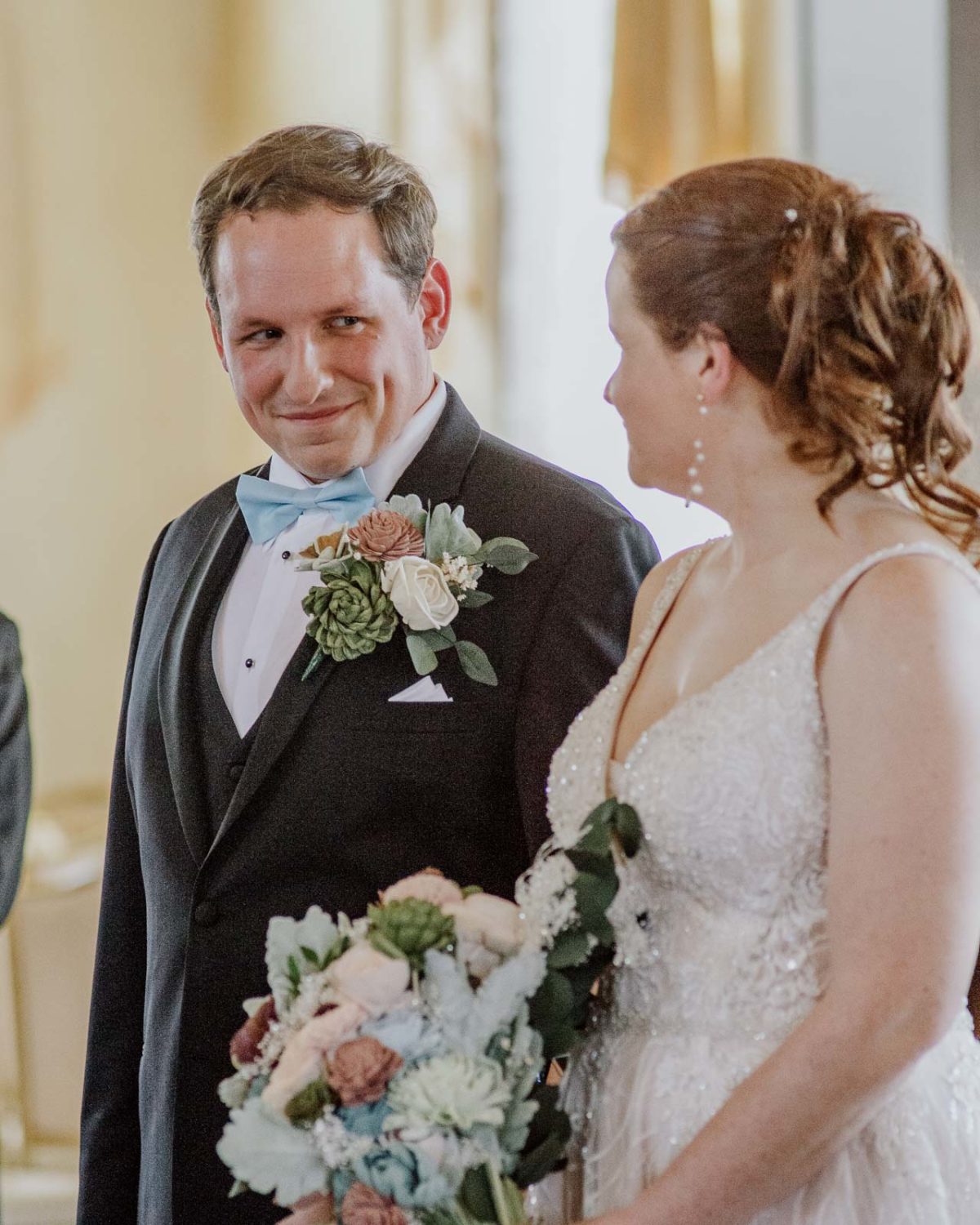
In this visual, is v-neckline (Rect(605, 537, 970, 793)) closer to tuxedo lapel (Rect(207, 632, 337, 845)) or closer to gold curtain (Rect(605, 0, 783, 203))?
tuxedo lapel (Rect(207, 632, 337, 845))

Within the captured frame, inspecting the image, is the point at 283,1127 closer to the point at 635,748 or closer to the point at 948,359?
the point at 635,748

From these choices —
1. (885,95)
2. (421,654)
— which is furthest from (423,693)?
(885,95)

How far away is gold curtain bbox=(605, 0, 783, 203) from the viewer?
3.49m

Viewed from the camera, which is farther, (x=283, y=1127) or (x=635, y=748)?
(x=635, y=748)

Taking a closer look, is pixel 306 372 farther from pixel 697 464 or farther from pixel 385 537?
pixel 697 464

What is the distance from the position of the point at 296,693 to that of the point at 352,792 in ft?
0.47

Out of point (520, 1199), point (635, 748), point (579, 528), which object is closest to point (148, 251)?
point (579, 528)

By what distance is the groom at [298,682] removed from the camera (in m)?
1.76

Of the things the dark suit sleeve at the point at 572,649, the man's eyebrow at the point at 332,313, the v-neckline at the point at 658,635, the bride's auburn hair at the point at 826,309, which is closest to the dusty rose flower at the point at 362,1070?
the v-neckline at the point at 658,635

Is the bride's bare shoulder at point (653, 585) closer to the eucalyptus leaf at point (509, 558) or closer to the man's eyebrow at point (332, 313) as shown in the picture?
the eucalyptus leaf at point (509, 558)

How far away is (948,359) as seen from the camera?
1.36 m

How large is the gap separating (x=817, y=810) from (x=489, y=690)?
572 millimetres

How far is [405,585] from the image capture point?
1729mm

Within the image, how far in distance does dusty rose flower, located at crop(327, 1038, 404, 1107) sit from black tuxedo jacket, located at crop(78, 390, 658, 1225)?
0.54m
